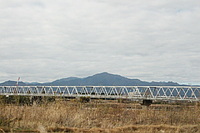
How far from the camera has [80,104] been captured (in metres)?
13.6

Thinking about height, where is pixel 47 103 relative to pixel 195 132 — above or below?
above

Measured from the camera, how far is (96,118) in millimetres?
12422

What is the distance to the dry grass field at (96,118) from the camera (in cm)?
974

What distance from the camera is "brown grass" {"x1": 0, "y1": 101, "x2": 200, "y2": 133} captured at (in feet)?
32.2

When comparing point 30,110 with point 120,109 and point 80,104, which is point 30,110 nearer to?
point 80,104

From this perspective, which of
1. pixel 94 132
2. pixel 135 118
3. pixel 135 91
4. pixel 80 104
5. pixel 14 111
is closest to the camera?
pixel 94 132

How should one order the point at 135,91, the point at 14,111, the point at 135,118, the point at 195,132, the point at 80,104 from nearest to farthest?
the point at 195,132, the point at 14,111, the point at 135,118, the point at 80,104, the point at 135,91

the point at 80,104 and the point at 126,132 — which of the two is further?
the point at 80,104

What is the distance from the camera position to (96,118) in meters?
12.4

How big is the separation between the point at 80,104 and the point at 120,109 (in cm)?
198

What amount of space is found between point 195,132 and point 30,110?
6.69 meters

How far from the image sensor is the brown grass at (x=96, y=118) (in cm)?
982

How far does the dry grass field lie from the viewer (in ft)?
32.0

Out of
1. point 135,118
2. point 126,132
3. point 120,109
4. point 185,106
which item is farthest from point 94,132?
point 185,106
